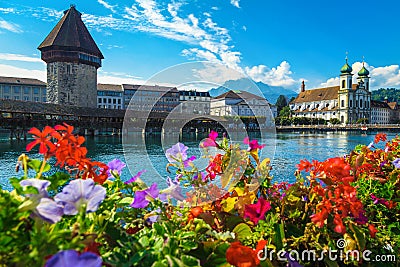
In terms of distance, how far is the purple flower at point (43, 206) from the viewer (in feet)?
1.56

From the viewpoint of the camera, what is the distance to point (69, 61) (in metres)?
34.2

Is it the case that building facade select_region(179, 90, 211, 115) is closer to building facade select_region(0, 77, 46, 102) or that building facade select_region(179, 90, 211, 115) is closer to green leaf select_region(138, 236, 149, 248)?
green leaf select_region(138, 236, 149, 248)

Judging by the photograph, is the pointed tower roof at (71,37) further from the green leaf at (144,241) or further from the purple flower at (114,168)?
the green leaf at (144,241)

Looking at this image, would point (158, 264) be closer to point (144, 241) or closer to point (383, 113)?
point (144, 241)

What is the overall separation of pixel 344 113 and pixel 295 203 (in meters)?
77.8

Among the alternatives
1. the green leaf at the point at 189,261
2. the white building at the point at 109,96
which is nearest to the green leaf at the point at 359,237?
the green leaf at the point at 189,261

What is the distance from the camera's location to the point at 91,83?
3650 cm

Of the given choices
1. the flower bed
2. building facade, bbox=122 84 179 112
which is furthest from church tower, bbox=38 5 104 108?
the flower bed

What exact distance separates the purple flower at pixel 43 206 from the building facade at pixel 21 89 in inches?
2655

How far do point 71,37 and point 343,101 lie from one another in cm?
5839

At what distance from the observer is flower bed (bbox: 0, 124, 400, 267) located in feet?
1.51

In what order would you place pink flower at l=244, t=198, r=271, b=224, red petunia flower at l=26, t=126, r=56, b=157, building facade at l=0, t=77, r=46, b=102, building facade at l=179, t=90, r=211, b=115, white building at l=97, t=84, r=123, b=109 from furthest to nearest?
1. white building at l=97, t=84, r=123, b=109
2. building facade at l=0, t=77, r=46, b=102
3. building facade at l=179, t=90, r=211, b=115
4. pink flower at l=244, t=198, r=271, b=224
5. red petunia flower at l=26, t=126, r=56, b=157

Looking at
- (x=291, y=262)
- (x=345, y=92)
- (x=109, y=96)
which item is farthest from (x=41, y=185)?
(x=345, y=92)

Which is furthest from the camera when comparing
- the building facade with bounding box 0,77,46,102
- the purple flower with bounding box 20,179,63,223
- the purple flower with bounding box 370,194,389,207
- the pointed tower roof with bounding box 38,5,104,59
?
the building facade with bounding box 0,77,46,102
